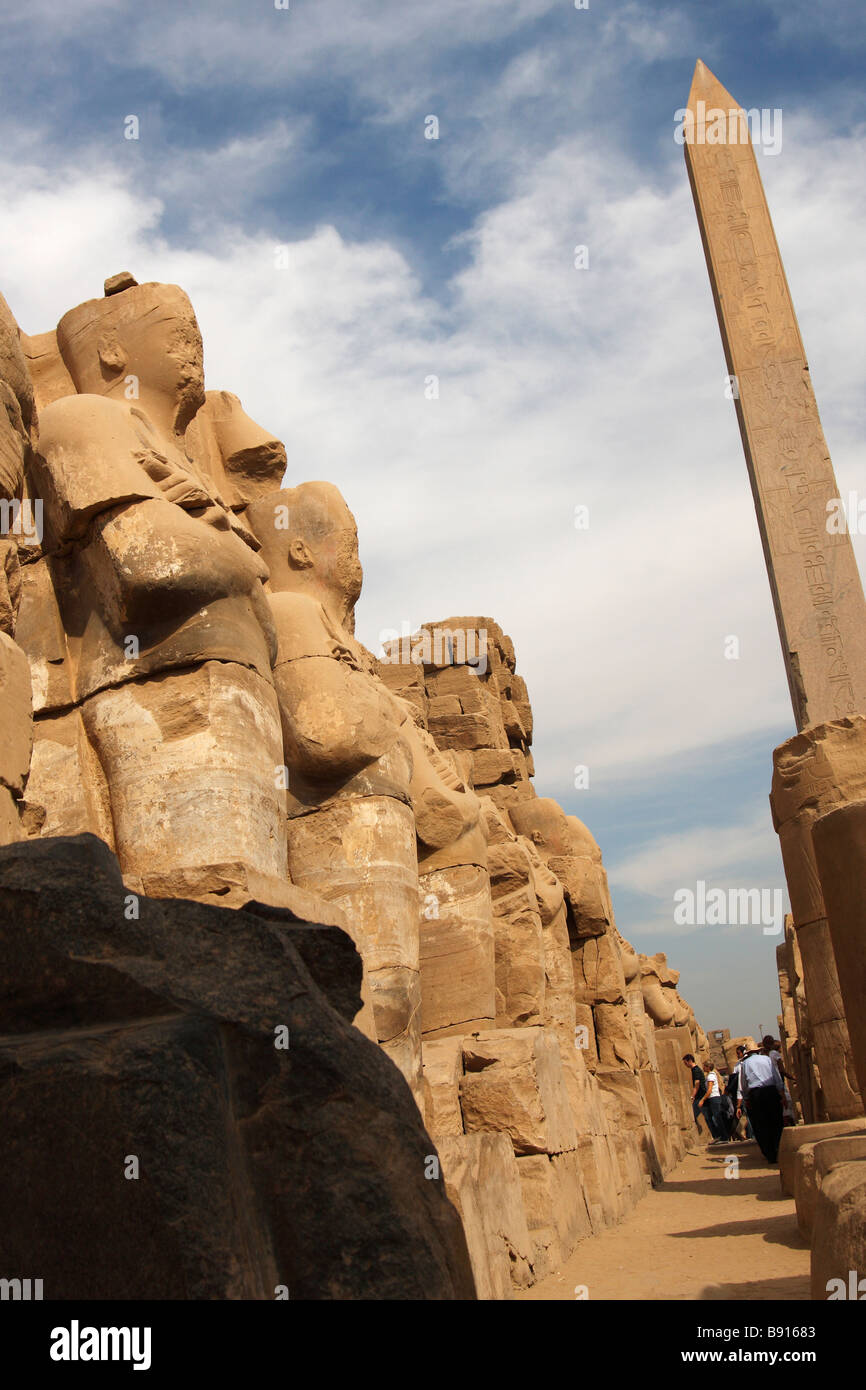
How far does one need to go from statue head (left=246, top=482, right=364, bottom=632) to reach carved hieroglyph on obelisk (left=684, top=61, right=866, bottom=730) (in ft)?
18.3

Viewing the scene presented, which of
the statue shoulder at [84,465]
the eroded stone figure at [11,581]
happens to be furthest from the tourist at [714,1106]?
the eroded stone figure at [11,581]

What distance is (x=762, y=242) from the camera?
11109 mm

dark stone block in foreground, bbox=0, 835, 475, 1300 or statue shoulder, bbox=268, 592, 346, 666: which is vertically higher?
statue shoulder, bbox=268, 592, 346, 666

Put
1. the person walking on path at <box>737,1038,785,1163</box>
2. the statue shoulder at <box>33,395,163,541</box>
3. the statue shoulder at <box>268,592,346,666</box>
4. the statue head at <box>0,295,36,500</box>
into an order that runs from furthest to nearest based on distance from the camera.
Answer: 1. the person walking on path at <box>737,1038,785,1163</box>
2. the statue shoulder at <box>268,592,346,666</box>
3. the statue shoulder at <box>33,395,163,541</box>
4. the statue head at <box>0,295,36,500</box>

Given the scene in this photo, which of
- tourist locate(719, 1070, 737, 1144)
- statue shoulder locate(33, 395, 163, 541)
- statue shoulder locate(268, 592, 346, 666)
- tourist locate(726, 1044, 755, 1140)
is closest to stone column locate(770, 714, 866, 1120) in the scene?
statue shoulder locate(268, 592, 346, 666)

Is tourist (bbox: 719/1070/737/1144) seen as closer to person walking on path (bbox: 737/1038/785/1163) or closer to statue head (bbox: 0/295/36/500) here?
person walking on path (bbox: 737/1038/785/1163)

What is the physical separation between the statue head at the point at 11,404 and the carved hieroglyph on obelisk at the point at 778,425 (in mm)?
7722

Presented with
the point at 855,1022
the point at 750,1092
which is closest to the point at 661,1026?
the point at 750,1092

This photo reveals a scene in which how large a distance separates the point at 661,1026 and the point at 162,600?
1722 centimetres

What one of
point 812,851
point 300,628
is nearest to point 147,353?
point 300,628

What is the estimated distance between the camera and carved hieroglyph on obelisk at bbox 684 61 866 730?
32.8 feet

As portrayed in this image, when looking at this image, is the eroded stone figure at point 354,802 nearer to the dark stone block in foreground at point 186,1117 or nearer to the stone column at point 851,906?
the stone column at point 851,906
